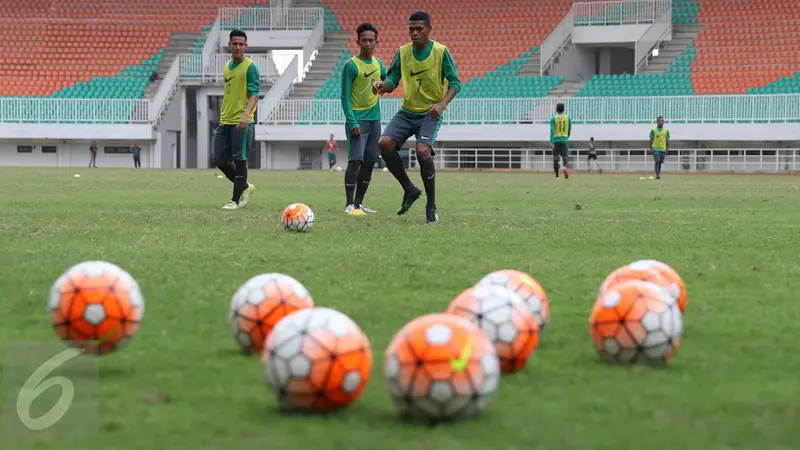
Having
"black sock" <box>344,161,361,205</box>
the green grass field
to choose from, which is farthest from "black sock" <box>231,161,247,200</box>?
"black sock" <box>344,161,361,205</box>

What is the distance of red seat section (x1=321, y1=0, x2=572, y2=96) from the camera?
48.3m

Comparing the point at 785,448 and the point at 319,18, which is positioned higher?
the point at 319,18

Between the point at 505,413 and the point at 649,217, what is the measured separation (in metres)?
10.6

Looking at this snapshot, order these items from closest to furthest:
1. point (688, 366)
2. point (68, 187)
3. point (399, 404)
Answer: point (399, 404)
point (688, 366)
point (68, 187)

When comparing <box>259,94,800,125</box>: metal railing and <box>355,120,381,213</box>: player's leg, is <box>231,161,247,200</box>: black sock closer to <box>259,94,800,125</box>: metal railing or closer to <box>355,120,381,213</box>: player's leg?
<box>355,120,381,213</box>: player's leg

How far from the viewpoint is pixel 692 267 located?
8.17 meters

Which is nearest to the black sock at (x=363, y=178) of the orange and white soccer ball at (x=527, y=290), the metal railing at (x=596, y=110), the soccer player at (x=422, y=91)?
the soccer player at (x=422, y=91)

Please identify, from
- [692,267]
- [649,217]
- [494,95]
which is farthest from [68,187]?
[494,95]

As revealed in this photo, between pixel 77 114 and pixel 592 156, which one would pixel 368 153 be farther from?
pixel 77 114

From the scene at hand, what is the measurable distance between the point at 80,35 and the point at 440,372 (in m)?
52.7

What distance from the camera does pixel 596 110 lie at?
42594 mm

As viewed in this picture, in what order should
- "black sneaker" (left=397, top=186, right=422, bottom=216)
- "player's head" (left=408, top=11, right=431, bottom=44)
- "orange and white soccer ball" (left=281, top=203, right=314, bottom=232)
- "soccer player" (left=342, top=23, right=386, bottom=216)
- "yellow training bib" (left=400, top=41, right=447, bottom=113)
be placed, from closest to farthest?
1. "orange and white soccer ball" (left=281, top=203, right=314, bottom=232)
2. "player's head" (left=408, top=11, right=431, bottom=44)
3. "yellow training bib" (left=400, top=41, right=447, bottom=113)
4. "black sneaker" (left=397, top=186, right=422, bottom=216)
5. "soccer player" (left=342, top=23, right=386, bottom=216)

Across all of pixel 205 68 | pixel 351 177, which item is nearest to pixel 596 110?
pixel 205 68

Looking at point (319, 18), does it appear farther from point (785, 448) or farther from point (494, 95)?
point (785, 448)
